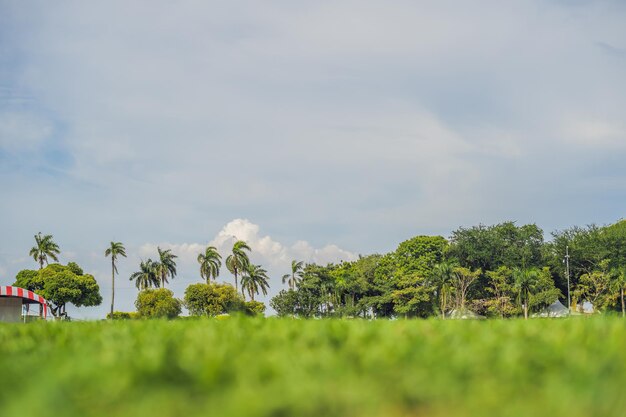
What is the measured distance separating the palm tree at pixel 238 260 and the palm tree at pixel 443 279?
3351 cm

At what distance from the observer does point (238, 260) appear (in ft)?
370

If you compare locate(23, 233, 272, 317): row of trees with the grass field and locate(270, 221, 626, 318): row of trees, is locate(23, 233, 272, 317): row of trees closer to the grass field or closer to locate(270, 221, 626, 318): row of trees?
locate(270, 221, 626, 318): row of trees

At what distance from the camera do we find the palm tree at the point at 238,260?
112m

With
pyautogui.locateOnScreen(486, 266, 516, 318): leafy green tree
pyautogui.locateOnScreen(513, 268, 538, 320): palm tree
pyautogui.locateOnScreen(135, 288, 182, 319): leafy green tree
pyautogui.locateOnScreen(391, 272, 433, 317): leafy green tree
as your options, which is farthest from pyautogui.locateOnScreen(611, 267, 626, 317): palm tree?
pyautogui.locateOnScreen(135, 288, 182, 319): leafy green tree

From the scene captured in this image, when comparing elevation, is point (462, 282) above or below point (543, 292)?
above

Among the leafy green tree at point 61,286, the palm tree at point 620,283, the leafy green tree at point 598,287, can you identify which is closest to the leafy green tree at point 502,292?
the leafy green tree at point 598,287

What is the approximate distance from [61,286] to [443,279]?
54136 millimetres

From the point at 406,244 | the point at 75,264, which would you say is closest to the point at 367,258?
the point at 406,244

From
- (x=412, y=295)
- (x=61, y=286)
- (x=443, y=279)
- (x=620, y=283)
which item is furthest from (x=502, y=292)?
(x=61, y=286)

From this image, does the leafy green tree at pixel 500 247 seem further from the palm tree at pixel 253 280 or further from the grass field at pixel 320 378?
the grass field at pixel 320 378

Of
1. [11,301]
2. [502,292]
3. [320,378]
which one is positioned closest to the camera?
[320,378]

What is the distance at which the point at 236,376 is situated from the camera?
4.32 metres

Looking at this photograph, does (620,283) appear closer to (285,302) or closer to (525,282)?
(525,282)

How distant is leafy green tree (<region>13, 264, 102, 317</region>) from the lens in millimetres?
95438
